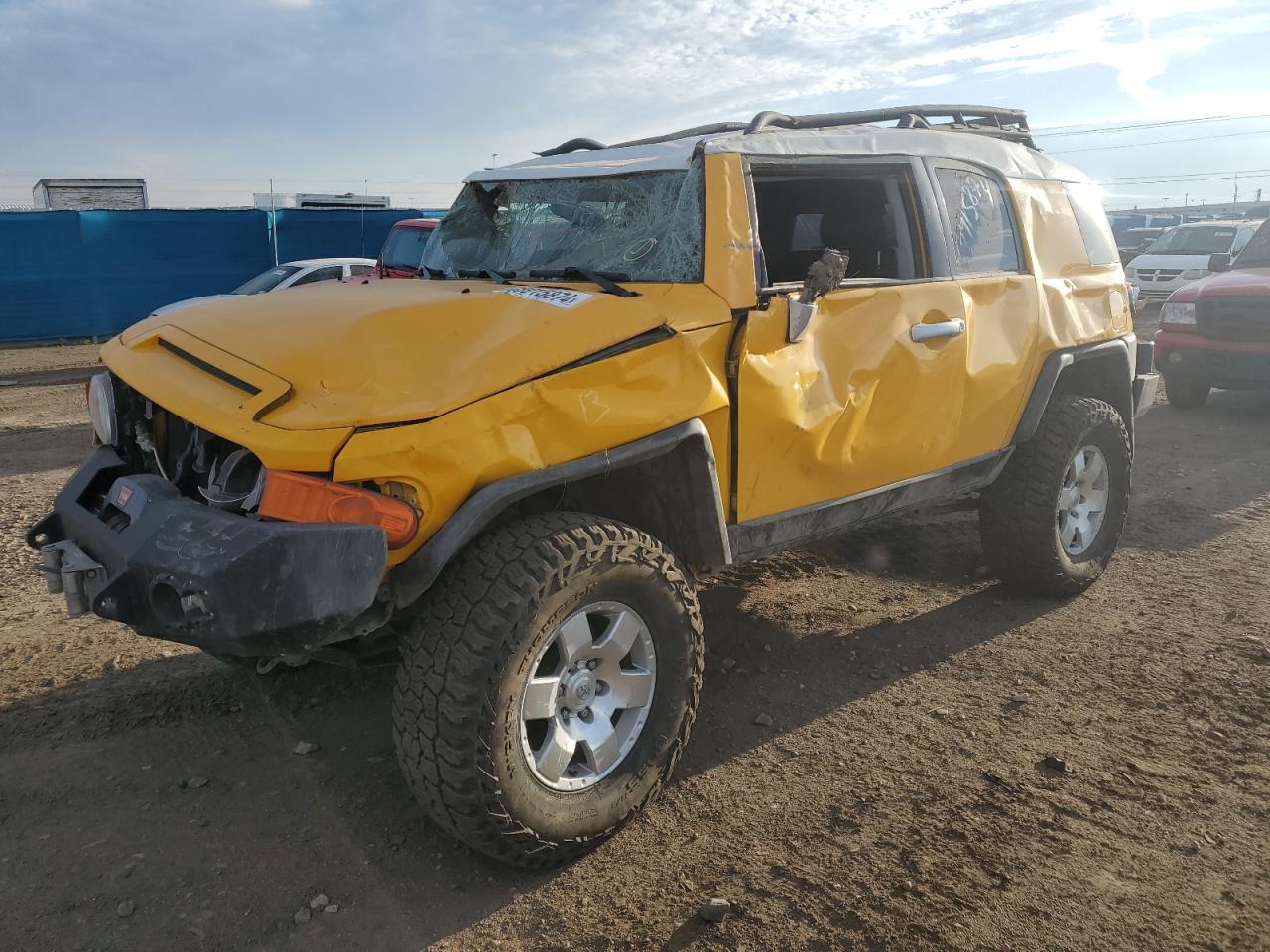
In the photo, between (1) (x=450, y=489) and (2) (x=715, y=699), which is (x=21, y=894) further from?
(2) (x=715, y=699)

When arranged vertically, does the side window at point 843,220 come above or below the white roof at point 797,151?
below

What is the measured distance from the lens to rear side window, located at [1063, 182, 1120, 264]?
4.91 m

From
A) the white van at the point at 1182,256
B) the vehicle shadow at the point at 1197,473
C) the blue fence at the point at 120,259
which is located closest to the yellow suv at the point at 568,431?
the vehicle shadow at the point at 1197,473

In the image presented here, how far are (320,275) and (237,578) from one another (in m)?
10.1

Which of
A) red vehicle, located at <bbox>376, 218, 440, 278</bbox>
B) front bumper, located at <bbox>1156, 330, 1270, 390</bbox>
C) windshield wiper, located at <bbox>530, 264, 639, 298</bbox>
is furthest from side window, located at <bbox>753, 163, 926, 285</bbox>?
red vehicle, located at <bbox>376, 218, 440, 278</bbox>

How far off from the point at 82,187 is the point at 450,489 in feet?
71.0

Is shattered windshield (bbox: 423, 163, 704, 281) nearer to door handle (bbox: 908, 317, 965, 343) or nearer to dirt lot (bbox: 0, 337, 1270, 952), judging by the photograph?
door handle (bbox: 908, 317, 965, 343)

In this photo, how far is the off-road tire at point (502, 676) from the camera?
2.60 m

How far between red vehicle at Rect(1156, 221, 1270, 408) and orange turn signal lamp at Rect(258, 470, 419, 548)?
9020mm

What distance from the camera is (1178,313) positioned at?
9.57 m

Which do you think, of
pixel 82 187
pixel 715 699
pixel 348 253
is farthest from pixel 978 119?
pixel 82 187

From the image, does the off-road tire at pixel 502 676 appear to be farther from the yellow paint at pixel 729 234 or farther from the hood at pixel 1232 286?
the hood at pixel 1232 286

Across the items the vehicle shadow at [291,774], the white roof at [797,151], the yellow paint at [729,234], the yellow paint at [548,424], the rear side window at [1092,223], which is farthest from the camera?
the rear side window at [1092,223]

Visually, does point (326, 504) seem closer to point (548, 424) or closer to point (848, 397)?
point (548, 424)
